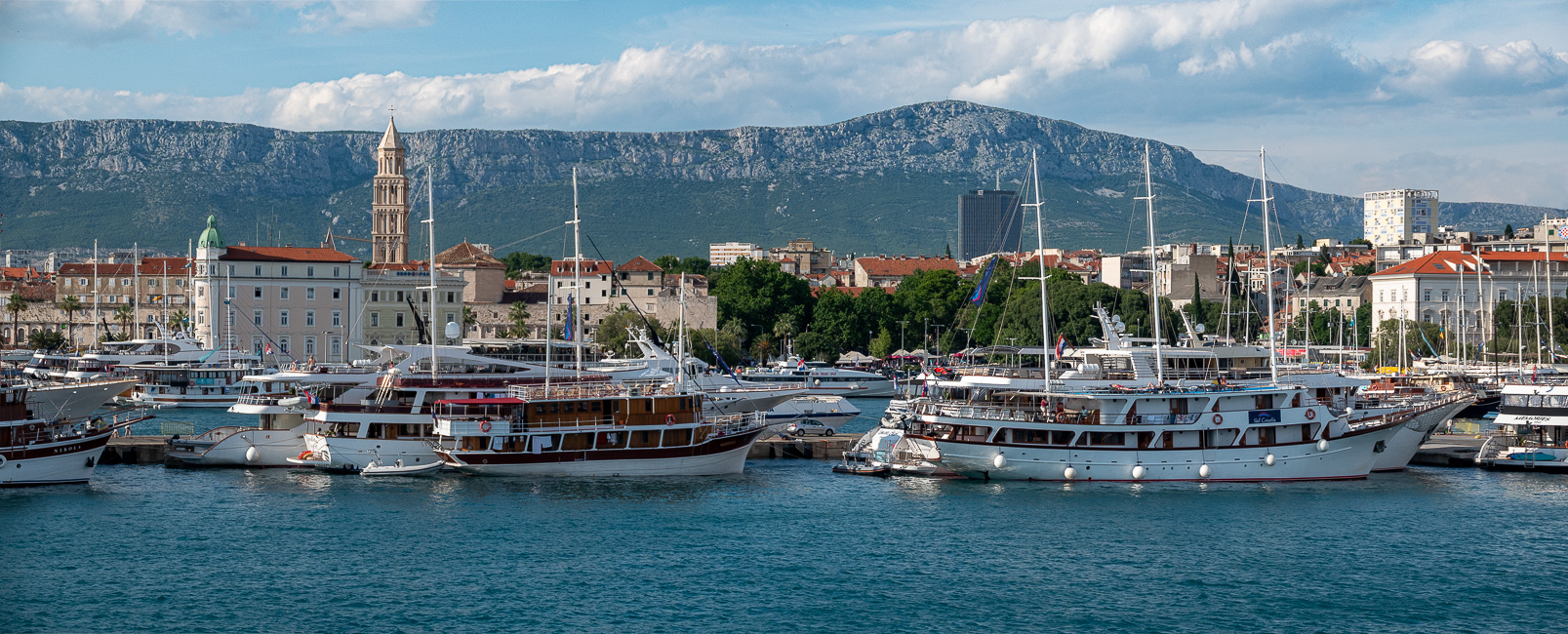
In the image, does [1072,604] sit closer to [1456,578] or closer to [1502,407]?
[1456,578]

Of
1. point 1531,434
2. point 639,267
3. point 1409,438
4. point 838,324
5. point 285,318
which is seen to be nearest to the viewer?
point 1409,438

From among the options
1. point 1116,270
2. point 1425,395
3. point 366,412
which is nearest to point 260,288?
point 366,412

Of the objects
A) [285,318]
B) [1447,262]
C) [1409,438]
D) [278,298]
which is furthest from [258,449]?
[1447,262]

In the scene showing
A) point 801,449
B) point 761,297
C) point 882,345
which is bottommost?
point 801,449

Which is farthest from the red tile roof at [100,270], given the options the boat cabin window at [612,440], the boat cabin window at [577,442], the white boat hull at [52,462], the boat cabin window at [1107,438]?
the boat cabin window at [1107,438]

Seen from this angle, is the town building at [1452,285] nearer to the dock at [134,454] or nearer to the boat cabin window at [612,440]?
the boat cabin window at [612,440]

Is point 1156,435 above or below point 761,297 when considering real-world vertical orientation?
below

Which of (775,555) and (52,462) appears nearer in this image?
(775,555)

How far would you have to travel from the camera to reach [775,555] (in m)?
35.1

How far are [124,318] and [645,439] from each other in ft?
294

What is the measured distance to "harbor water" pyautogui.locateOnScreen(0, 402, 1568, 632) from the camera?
2962 centimetres

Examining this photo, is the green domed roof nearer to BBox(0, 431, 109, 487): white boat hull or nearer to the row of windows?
the row of windows

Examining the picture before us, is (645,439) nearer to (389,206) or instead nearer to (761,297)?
(761,297)

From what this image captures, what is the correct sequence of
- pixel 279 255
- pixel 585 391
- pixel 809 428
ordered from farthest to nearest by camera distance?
pixel 279 255 < pixel 809 428 < pixel 585 391
